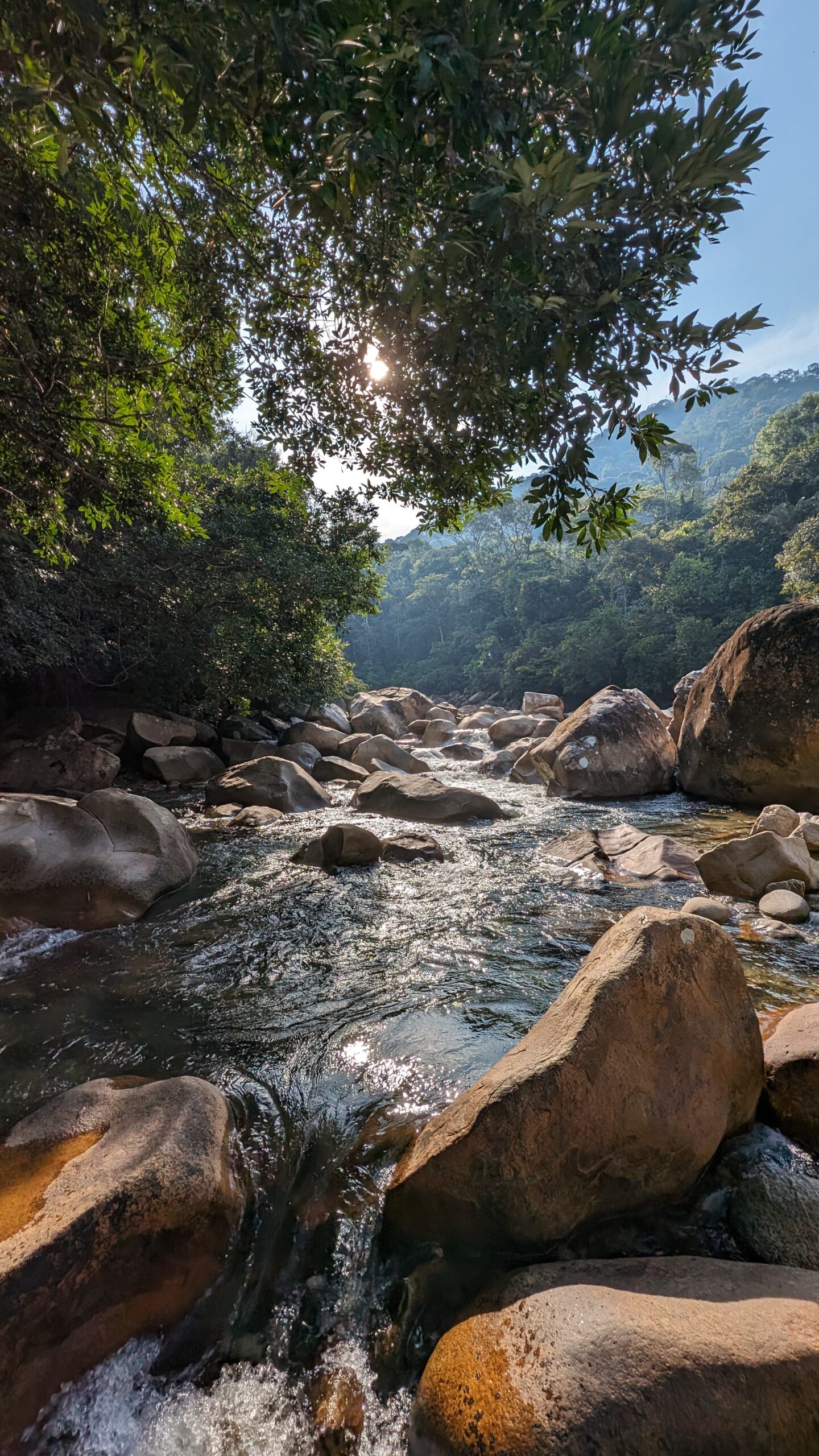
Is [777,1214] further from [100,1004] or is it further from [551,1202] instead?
[100,1004]

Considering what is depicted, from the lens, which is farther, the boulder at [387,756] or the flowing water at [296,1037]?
the boulder at [387,756]

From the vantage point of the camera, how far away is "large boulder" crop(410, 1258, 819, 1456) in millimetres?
1369

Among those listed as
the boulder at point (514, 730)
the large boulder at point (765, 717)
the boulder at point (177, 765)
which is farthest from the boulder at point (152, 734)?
the large boulder at point (765, 717)

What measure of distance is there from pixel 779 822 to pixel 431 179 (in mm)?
6090

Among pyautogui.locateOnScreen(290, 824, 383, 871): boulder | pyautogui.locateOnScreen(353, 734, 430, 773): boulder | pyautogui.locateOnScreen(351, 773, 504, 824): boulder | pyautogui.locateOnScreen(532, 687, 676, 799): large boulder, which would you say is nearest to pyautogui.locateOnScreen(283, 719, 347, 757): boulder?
pyautogui.locateOnScreen(353, 734, 430, 773): boulder

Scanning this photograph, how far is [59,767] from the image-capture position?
33.5 feet

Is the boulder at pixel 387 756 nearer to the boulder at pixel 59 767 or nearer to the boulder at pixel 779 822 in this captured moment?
the boulder at pixel 59 767

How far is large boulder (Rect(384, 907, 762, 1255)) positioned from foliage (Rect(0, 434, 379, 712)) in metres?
7.75

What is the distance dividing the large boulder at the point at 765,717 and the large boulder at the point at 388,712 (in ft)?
40.5

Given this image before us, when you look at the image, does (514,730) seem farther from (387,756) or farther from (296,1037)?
(296,1037)

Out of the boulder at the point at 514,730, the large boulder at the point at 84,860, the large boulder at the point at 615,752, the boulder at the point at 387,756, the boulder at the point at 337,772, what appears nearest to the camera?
the large boulder at the point at 84,860

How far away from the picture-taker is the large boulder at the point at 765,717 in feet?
25.2

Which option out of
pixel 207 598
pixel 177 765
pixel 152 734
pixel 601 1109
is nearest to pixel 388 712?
pixel 152 734

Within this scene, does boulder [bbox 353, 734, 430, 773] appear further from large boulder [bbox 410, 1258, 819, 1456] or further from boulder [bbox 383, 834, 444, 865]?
large boulder [bbox 410, 1258, 819, 1456]
